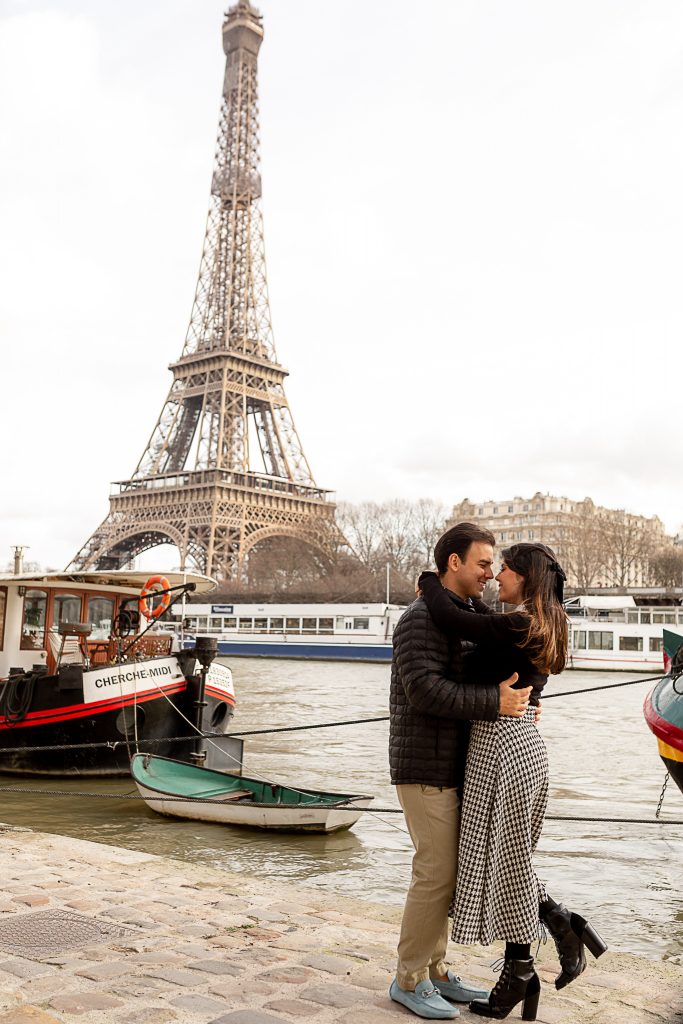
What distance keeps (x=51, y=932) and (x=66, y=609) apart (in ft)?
35.8

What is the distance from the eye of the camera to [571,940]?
391cm

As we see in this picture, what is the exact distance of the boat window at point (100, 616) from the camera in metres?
15.7

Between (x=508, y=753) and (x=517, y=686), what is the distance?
0.25 metres

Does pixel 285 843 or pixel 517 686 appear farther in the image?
pixel 285 843

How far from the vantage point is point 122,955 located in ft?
14.8

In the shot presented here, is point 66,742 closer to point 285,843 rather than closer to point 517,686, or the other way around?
A: point 285,843

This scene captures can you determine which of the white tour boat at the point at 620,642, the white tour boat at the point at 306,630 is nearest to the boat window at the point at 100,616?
the white tour boat at the point at 620,642

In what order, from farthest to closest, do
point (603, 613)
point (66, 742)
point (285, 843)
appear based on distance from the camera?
point (603, 613) → point (66, 742) → point (285, 843)

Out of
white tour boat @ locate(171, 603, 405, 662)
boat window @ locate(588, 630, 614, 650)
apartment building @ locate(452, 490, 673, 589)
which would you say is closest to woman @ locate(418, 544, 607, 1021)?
boat window @ locate(588, 630, 614, 650)

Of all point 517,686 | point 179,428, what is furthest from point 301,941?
point 179,428

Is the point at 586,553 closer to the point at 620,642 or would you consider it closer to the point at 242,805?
the point at 620,642

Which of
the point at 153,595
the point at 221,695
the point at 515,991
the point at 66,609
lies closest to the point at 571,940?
the point at 515,991

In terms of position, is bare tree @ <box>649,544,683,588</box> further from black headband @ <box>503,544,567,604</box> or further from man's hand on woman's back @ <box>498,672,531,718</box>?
man's hand on woman's back @ <box>498,672,531,718</box>

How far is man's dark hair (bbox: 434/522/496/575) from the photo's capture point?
4090 millimetres
